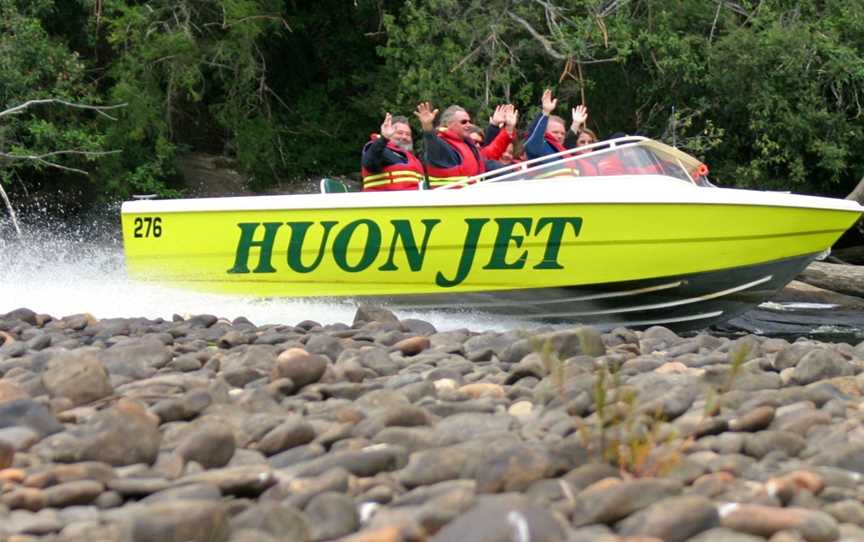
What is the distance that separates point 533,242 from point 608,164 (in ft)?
2.60

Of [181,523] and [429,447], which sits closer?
[181,523]

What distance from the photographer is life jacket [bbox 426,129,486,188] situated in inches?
364

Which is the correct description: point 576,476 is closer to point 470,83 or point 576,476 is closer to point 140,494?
point 140,494

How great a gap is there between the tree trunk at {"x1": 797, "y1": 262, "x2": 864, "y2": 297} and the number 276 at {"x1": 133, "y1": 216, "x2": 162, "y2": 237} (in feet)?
22.4

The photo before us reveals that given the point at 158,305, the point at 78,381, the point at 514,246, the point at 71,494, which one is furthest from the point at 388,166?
the point at 71,494

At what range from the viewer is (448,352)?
599 centimetres

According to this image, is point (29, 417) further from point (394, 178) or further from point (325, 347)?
point (394, 178)

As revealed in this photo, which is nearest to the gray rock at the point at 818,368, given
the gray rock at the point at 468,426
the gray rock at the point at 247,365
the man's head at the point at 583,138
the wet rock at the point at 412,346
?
the gray rock at the point at 468,426

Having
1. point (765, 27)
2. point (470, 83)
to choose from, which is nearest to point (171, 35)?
point (470, 83)

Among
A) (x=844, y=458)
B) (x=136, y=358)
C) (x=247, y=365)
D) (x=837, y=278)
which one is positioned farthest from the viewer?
(x=837, y=278)

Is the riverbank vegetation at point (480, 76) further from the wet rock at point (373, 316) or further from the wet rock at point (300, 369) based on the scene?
the wet rock at point (300, 369)

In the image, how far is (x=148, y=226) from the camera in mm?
9234

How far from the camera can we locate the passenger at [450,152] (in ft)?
30.4

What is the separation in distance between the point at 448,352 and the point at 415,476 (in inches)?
103
